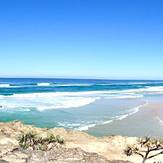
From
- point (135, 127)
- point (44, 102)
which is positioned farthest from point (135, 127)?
point (44, 102)

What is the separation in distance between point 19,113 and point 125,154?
54.3 feet

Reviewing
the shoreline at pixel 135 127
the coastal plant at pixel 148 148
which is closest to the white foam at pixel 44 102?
the shoreline at pixel 135 127

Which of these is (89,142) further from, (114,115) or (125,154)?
(114,115)

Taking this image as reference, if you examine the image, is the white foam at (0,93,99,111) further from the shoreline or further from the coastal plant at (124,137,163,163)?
the coastal plant at (124,137,163,163)

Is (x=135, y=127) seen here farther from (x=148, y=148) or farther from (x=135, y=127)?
(x=148, y=148)

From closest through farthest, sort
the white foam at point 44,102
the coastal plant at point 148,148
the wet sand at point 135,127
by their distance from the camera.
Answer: the coastal plant at point 148,148, the wet sand at point 135,127, the white foam at point 44,102

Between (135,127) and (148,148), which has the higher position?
(148,148)

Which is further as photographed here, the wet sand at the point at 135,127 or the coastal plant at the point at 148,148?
the wet sand at the point at 135,127

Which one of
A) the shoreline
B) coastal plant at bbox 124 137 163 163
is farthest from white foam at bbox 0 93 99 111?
coastal plant at bbox 124 137 163 163

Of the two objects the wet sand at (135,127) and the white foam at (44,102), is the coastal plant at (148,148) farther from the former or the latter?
the white foam at (44,102)

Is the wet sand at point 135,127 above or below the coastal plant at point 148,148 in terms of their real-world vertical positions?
below

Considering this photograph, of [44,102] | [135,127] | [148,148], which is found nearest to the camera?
[148,148]

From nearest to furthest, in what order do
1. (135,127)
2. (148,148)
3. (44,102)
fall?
(148,148)
(135,127)
(44,102)

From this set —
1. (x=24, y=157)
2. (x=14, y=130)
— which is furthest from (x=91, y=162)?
(x=14, y=130)
